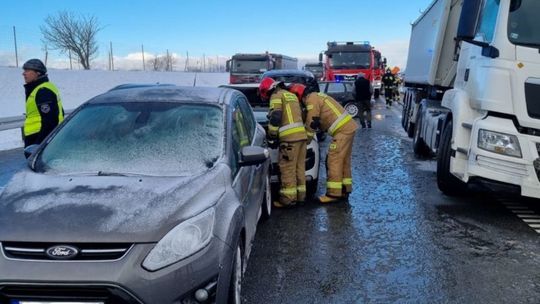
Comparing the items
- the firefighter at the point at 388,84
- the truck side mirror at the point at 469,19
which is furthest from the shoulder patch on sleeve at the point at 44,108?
the firefighter at the point at 388,84

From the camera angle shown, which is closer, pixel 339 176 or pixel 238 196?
pixel 238 196

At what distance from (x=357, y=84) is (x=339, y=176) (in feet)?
30.7

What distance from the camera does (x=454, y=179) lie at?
21.5 feet

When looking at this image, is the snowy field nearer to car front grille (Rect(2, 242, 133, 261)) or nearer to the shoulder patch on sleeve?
the shoulder patch on sleeve

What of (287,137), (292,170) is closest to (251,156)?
(287,137)

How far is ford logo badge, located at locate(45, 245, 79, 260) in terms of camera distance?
2.69 metres

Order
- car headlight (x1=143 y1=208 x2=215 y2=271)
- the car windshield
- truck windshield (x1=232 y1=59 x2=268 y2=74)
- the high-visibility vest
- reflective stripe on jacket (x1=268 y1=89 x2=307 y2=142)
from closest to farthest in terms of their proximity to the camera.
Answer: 1. car headlight (x1=143 y1=208 x2=215 y2=271)
2. the car windshield
3. the high-visibility vest
4. reflective stripe on jacket (x1=268 y1=89 x2=307 y2=142)
5. truck windshield (x1=232 y1=59 x2=268 y2=74)

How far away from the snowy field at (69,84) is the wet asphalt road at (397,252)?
19.9 feet

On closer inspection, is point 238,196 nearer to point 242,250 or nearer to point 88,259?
point 242,250

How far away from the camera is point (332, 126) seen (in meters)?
6.40

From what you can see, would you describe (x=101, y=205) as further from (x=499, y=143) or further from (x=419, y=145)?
(x=419, y=145)

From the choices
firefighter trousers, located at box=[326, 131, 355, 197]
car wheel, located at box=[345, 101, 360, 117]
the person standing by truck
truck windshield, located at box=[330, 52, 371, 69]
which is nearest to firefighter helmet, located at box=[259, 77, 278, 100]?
firefighter trousers, located at box=[326, 131, 355, 197]

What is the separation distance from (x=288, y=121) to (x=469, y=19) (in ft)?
7.48

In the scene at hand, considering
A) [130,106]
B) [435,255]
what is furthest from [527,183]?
[130,106]
